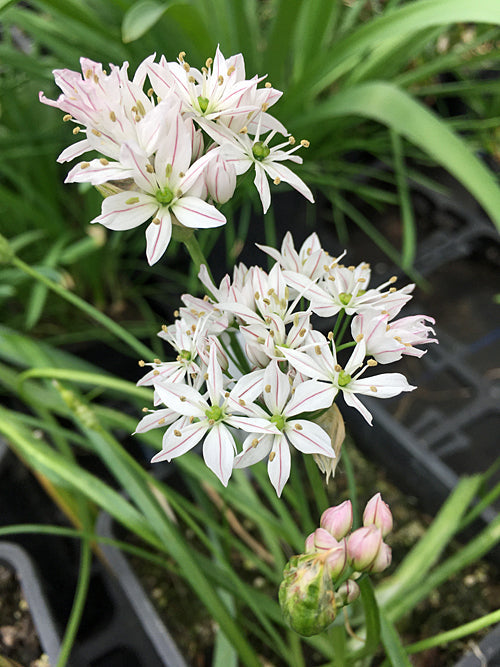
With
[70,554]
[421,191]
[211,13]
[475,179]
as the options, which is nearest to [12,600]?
[70,554]

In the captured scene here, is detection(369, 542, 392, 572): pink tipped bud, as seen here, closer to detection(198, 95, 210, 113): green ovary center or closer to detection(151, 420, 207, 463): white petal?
detection(151, 420, 207, 463): white petal

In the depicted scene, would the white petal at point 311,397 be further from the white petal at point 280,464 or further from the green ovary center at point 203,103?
the green ovary center at point 203,103

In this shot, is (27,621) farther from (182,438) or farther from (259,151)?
(259,151)

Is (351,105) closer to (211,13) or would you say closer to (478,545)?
(211,13)

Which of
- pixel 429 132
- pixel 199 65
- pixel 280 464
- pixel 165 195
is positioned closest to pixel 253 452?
pixel 280 464

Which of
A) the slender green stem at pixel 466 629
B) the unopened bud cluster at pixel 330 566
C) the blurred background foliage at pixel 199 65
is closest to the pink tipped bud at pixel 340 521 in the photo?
the unopened bud cluster at pixel 330 566

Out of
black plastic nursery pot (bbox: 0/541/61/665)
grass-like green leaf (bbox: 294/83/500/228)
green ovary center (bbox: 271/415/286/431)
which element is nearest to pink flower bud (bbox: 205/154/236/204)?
green ovary center (bbox: 271/415/286/431)
